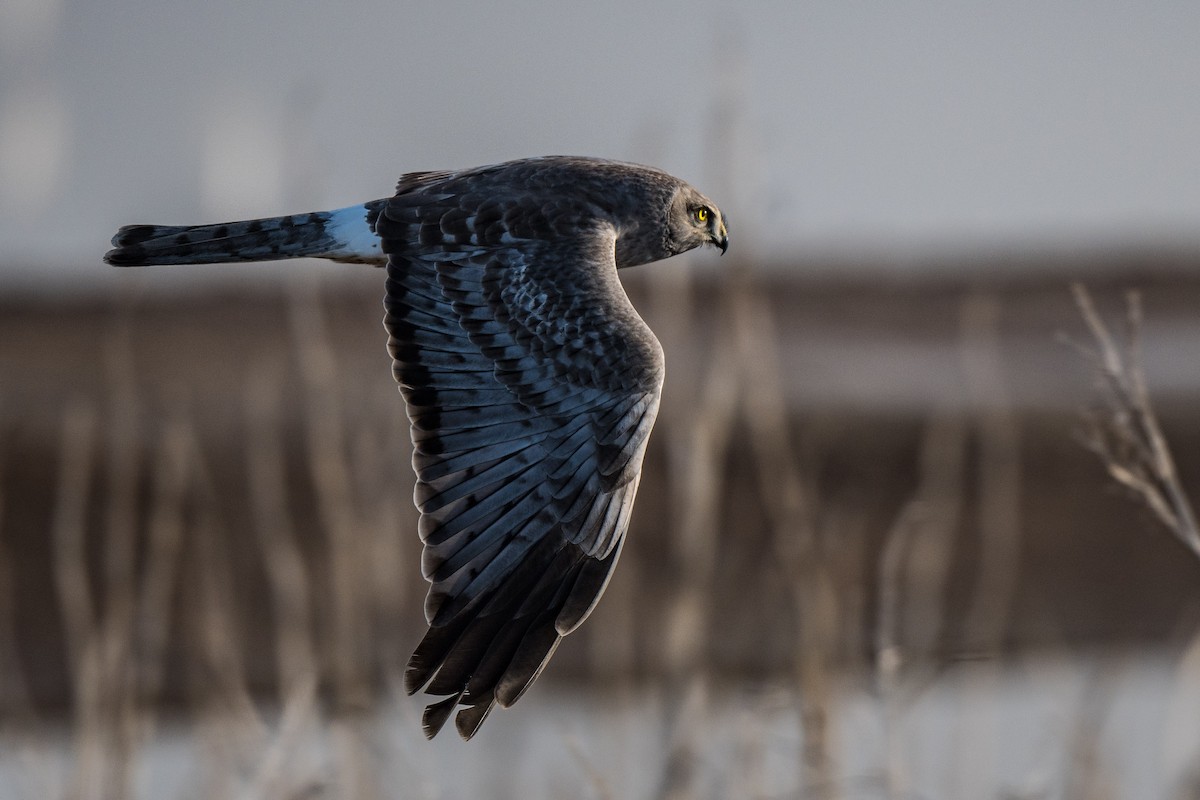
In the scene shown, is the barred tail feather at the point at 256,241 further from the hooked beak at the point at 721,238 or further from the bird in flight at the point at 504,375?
the hooked beak at the point at 721,238

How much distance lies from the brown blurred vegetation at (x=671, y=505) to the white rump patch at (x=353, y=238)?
48cm

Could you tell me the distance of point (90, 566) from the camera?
38.4 feet

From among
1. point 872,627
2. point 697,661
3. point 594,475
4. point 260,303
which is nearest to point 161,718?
point 872,627

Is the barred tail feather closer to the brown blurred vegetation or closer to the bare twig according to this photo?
the brown blurred vegetation

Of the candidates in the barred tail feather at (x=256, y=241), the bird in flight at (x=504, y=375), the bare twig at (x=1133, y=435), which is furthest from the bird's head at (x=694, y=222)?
the bare twig at (x=1133, y=435)

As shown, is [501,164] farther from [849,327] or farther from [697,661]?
[849,327]

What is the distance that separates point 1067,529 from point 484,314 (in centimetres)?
994

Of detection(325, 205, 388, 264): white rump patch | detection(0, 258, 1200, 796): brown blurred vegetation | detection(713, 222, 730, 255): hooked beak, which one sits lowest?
detection(0, 258, 1200, 796): brown blurred vegetation

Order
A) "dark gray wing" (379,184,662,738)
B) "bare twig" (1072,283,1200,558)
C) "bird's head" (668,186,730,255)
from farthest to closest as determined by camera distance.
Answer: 1. "bird's head" (668,186,730,255)
2. "dark gray wing" (379,184,662,738)
3. "bare twig" (1072,283,1200,558)

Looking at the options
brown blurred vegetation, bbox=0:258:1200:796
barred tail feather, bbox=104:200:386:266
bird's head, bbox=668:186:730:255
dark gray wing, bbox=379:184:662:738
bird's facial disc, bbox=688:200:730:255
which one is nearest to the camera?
dark gray wing, bbox=379:184:662:738

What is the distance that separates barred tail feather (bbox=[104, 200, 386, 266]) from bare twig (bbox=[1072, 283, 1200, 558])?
2336mm

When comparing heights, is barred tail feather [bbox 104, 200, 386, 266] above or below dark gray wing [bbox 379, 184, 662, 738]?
above

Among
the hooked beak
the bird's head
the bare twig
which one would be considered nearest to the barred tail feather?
the bird's head

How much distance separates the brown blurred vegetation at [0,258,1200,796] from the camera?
16.3 ft
